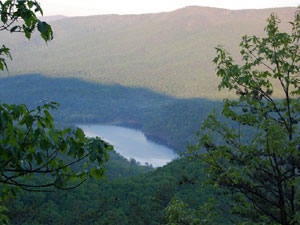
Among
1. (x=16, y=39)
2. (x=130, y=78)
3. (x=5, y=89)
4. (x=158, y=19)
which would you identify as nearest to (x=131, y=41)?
(x=158, y=19)

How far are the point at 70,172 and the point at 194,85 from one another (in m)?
104

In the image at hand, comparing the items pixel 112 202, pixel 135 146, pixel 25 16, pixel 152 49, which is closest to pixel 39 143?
pixel 25 16

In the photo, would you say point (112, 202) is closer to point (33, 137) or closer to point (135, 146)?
point (33, 137)

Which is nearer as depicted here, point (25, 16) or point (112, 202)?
point (25, 16)

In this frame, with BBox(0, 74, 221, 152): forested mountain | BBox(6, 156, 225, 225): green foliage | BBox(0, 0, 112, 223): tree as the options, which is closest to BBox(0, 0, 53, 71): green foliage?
BBox(0, 0, 112, 223): tree

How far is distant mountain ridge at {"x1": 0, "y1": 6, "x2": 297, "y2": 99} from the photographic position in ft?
376

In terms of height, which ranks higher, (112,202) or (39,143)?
(39,143)

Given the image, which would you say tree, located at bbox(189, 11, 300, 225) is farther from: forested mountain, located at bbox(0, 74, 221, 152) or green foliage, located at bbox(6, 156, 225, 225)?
forested mountain, located at bbox(0, 74, 221, 152)

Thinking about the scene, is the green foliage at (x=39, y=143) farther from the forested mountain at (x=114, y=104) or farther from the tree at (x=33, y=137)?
the forested mountain at (x=114, y=104)

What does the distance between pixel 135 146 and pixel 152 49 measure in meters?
95.4

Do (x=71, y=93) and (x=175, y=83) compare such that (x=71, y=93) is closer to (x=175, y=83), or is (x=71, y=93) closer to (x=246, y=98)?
(x=175, y=83)

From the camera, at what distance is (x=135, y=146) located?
64.1 m

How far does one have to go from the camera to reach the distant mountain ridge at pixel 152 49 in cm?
11475

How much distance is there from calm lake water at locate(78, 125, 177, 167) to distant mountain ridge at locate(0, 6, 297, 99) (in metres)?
22.4
